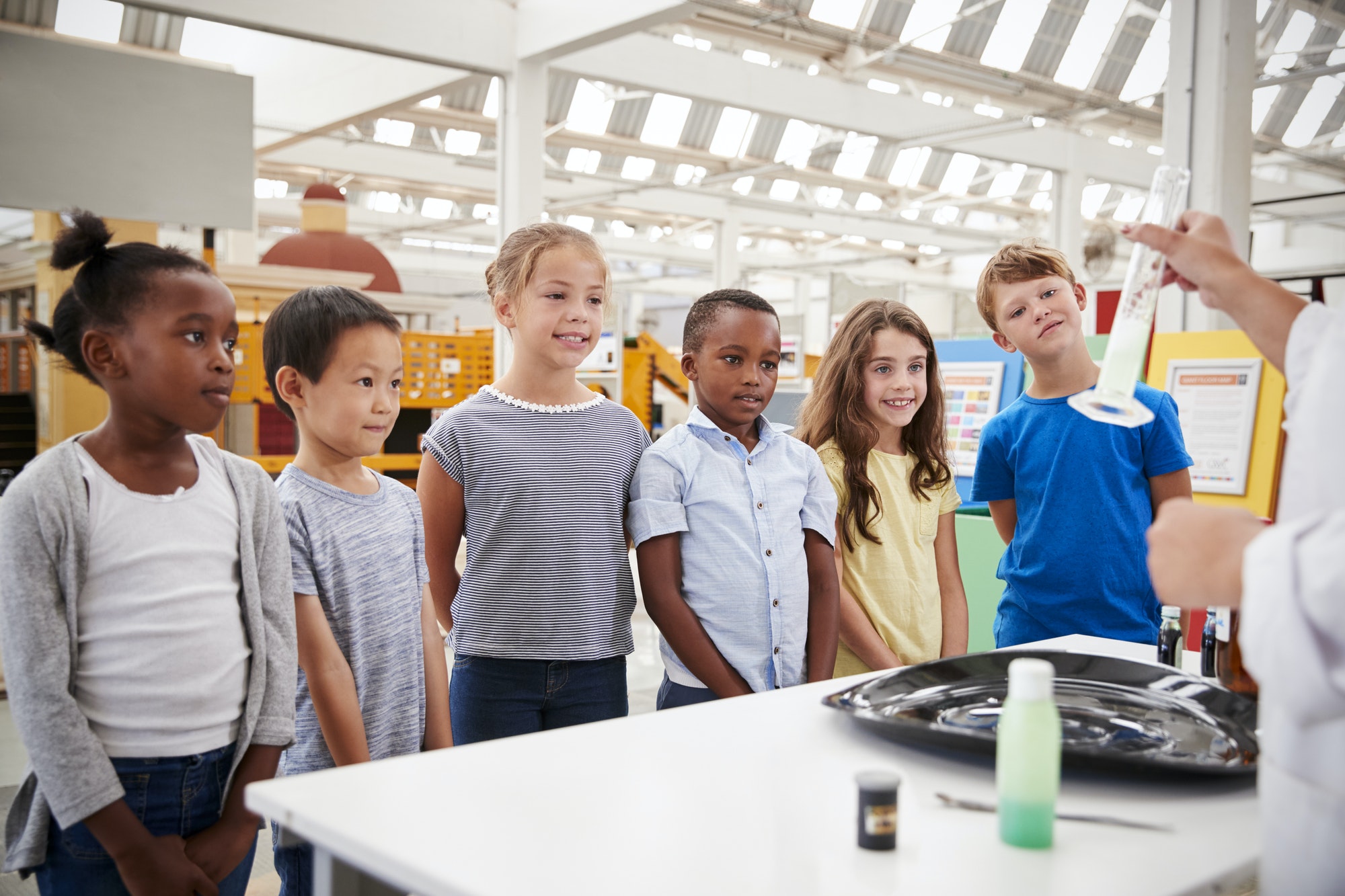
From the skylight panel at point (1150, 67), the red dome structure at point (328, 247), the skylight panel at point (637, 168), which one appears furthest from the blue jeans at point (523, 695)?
the skylight panel at point (637, 168)

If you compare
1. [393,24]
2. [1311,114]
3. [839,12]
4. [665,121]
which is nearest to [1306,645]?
[393,24]

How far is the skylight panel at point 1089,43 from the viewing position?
7527mm

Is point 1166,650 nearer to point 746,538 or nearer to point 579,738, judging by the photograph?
point 746,538

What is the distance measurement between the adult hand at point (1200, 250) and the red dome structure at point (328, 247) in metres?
6.82

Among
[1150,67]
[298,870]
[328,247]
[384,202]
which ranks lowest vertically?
[298,870]

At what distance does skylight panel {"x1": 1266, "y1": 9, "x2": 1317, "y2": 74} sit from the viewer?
6.51m

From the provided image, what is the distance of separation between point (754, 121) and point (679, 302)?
12000mm

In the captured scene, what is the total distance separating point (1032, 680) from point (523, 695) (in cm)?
103

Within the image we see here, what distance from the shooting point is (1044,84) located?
7430mm

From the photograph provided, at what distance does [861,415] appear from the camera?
2041mm

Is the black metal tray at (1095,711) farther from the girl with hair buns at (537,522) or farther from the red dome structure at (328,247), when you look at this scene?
the red dome structure at (328,247)

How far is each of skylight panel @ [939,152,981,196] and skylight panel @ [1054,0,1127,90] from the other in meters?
3.89

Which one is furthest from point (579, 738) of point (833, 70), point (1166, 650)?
point (833, 70)

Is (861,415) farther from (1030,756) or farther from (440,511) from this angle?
(1030,756)
